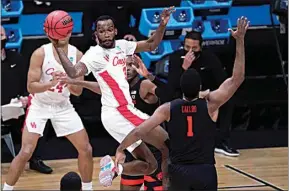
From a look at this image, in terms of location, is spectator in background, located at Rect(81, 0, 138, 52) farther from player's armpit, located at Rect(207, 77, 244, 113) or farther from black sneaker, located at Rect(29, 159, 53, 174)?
player's armpit, located at Rect(207, 77, 244, 113)

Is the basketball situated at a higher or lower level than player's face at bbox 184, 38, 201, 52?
higher

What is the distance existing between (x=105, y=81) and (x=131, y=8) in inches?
158

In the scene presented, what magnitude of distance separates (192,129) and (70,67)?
3.47 feet

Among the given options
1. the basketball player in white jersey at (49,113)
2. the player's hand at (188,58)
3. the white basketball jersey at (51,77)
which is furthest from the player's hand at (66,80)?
the player's hand at (188,58)

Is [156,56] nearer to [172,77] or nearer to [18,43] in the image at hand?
[172,77]

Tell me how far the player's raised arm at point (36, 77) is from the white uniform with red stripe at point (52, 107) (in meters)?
0.05

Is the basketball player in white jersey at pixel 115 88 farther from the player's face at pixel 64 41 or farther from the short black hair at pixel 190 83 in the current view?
the short black hair at pixel 190 83

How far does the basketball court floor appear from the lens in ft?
25.7

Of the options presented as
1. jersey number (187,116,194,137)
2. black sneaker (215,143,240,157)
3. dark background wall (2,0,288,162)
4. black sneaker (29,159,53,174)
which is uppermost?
jersey number (187,116,194,137)

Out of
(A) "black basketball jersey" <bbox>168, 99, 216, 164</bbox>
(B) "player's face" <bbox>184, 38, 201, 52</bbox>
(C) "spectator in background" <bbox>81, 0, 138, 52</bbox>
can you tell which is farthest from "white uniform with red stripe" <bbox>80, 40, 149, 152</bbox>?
(C) "spectator in background" <bbox>81, 0, 138, 52</bbox>

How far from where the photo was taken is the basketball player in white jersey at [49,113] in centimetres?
686

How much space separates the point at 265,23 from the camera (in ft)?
34.0

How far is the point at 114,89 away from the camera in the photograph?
5918 millimetres

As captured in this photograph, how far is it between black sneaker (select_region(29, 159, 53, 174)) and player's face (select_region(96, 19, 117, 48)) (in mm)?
3053
